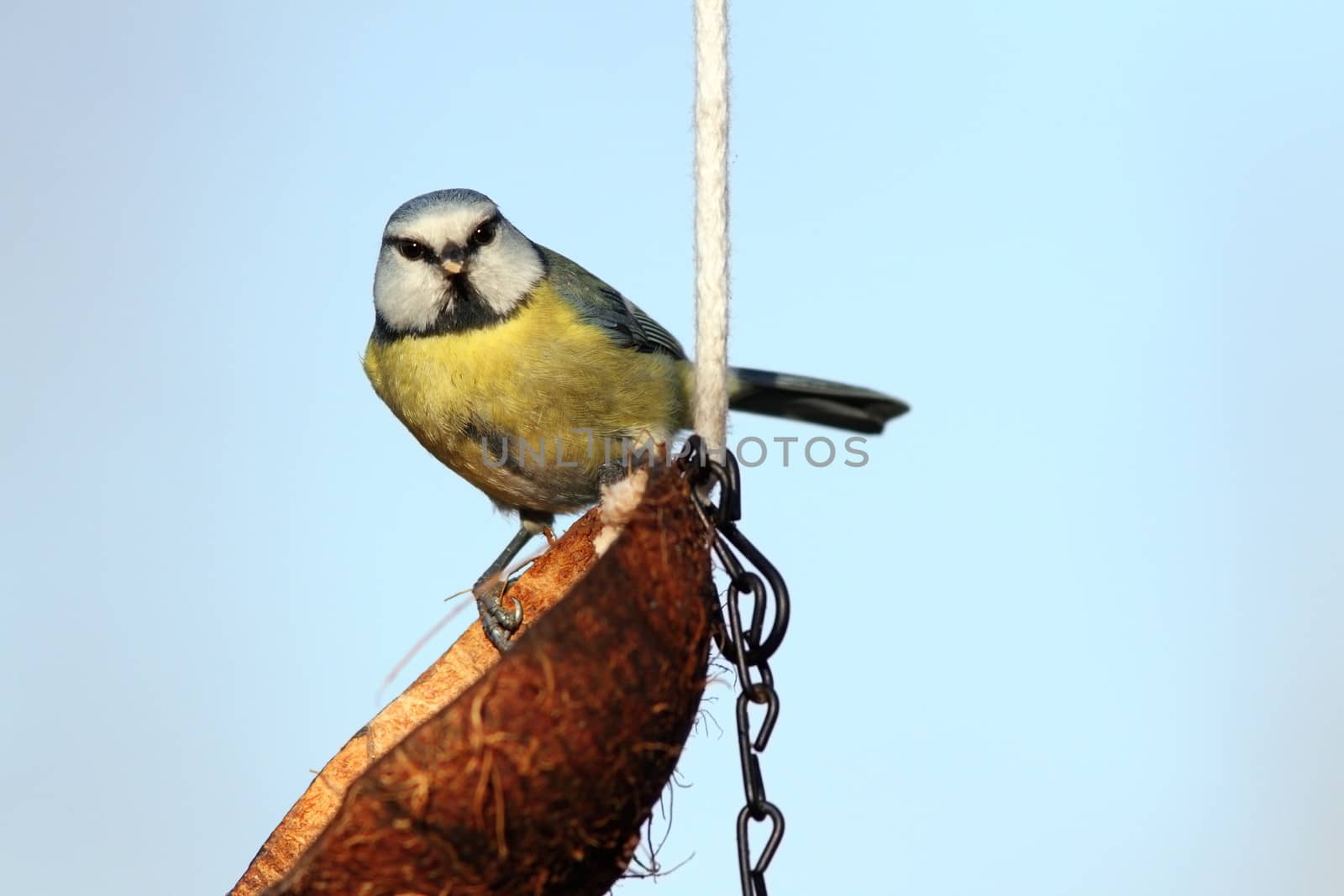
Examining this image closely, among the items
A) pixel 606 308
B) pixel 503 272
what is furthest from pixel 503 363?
pixel 606 308

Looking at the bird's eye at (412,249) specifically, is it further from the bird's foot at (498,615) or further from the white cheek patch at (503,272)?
the bird's foot at (498,615)

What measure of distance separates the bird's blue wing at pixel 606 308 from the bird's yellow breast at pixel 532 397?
0.11 feet

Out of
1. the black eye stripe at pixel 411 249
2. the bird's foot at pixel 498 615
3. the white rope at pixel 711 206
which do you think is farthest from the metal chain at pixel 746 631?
the black eye stripe at pixel 411 249

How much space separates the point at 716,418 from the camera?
58.8 inches

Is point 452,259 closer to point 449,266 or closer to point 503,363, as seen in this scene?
point 449,266

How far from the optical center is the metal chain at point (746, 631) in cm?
133

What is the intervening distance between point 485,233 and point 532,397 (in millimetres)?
292

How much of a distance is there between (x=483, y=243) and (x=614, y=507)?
933mm

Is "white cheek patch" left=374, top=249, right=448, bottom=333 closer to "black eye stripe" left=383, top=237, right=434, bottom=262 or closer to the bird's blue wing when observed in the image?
"black eye stripe" left=383, top=237, right=434, bottom=262

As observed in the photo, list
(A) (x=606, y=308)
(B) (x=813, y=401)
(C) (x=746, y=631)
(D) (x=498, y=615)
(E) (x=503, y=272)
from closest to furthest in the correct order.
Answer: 1. (C) (x=746, y=631)
2. (D) (x=498, y=615)
3. (E) (x=503, y=272)
4. (A) (x=606, y=308)
5. (B) (x=813, y=401)

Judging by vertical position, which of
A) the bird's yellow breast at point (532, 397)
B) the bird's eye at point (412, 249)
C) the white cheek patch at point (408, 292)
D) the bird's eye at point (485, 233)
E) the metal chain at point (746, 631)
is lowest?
the metal chain at point (746, 631)

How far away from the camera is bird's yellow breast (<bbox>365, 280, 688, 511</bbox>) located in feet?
7.05

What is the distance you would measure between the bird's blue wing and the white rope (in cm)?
82

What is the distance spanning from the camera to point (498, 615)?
1909 mm
